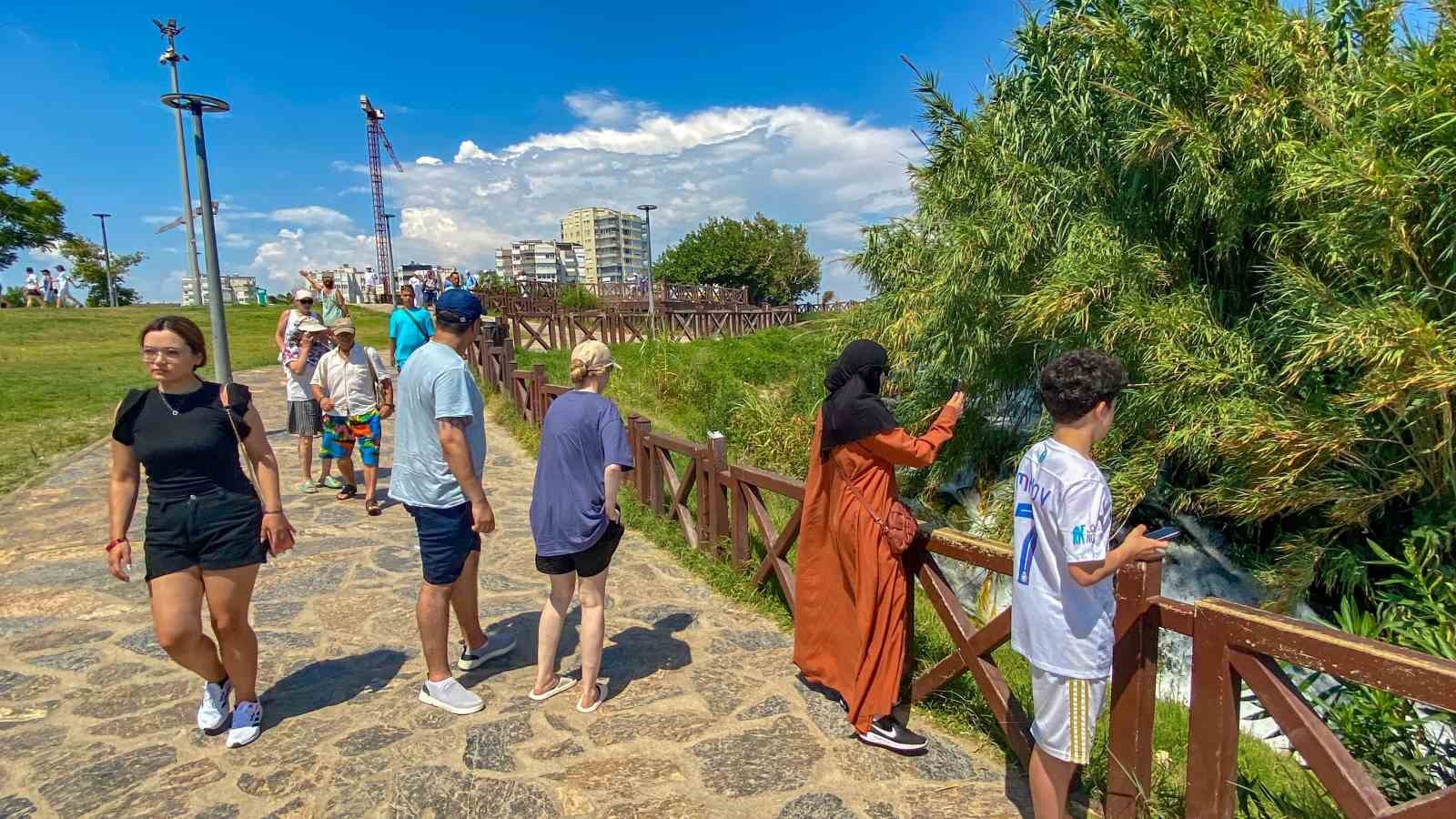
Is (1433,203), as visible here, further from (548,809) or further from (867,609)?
(548,809)

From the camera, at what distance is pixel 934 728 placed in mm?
3348

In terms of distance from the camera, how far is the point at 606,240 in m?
139

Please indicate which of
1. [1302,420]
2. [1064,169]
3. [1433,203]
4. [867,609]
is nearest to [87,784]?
[867,609]

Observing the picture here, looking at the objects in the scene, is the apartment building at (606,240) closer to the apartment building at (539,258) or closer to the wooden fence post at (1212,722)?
the apartment building at (539,258)

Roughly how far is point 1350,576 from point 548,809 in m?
5.78

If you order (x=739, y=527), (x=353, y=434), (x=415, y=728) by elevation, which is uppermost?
(x=353, y=434)

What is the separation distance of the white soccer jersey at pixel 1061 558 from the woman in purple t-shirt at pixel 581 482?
5.07ft

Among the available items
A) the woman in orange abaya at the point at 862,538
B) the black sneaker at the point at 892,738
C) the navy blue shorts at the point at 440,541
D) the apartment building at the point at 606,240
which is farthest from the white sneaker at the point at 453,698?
the apartment building at the point at 606,240

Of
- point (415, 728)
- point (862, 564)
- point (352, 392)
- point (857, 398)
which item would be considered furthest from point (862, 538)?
point (352, 392)

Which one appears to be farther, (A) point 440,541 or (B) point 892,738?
(A) point 440,541

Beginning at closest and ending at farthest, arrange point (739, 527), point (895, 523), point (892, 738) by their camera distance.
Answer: point (895, 523) < point (892, 738) < point (739, 527)

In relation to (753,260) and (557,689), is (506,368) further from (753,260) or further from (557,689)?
(753,260)

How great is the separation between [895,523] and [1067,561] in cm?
96

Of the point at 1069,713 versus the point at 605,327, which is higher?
the point at 605,327
